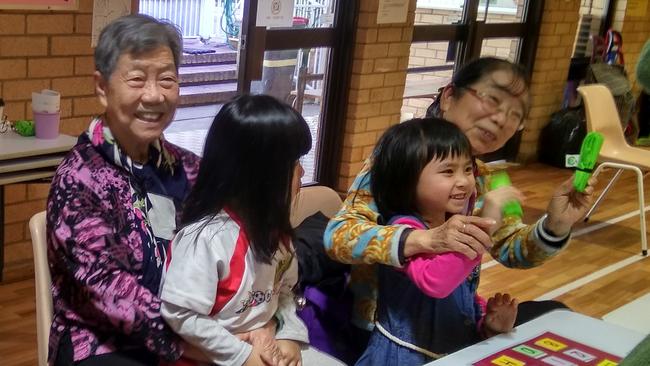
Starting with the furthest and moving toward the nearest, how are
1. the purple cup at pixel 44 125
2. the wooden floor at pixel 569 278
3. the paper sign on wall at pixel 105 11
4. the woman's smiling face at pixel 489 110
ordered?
1. the paper sign on wall at pixel 105 11
2. the wooden floor at pixel 569 278
3. the purple cup at pixel 44 125
4. the woman's smiling face at pixel 489 110

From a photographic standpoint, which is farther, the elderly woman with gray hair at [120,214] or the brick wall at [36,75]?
the brick wall at [36,75]

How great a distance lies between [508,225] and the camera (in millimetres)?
1805

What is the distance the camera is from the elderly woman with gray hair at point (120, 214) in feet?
4.69

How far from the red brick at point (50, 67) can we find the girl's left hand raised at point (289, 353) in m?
1.95

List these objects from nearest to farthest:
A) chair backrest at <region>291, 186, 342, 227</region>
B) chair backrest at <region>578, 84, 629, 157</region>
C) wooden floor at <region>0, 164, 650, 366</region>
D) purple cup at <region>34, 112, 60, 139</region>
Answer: chair backrest at <region>291, 186, 342, 227</region> → purple cup at <region>34, 112, 60, 139</region> → wooden floor at <region>0, 164, 650, 366</region> → chair backrest at <region>578, 84, 629, 157</region>

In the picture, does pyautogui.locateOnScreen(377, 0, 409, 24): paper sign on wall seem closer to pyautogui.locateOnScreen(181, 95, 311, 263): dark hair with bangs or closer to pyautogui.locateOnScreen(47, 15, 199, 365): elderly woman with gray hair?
pyautogui.locateOnScreen(47, 15, 199, 365): elderly woman with gray hair

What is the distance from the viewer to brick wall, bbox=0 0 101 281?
9.80 feet

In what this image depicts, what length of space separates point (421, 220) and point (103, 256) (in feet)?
2.06

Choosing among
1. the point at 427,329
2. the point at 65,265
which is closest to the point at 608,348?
the point at 427,329

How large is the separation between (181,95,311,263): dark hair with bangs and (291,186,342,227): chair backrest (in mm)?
401

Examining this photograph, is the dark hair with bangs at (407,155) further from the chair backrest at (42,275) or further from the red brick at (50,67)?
the red brick at (50,67)

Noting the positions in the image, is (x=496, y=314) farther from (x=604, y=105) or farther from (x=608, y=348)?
(x=604, y=105)

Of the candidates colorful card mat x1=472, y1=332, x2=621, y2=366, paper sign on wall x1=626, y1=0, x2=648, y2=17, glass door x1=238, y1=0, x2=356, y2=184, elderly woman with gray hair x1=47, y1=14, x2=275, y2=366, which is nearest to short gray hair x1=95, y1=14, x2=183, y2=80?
elderly woman with gray hair x1=47, y1=14, x2=275, y2=366

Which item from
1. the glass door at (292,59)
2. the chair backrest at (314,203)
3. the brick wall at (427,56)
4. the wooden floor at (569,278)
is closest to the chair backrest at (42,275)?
the chair backrest at (314,203)
